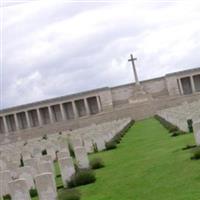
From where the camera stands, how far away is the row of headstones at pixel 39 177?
9.97m

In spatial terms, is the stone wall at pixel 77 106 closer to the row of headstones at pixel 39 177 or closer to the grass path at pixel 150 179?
the grass path at pixel 150 179

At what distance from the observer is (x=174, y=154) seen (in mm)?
15758

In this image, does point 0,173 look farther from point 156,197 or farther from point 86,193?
point 156,197

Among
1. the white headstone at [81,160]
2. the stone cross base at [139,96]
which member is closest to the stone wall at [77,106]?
the stone cross base at [139,96]

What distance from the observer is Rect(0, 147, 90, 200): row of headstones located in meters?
9.97

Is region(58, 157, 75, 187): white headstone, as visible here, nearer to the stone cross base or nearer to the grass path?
the grass path

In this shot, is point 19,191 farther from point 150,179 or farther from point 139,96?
point 139,96

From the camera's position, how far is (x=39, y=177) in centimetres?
1054

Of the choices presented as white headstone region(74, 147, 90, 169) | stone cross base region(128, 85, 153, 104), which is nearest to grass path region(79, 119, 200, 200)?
white headstone region(74, 147, 90, 169)

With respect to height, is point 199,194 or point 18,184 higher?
point 18,184

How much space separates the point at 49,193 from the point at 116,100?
229 ft

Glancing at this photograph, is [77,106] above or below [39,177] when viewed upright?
above

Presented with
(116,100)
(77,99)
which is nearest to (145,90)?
(116,100)

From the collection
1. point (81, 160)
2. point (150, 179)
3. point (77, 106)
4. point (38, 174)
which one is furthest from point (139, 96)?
point (38, 174)
